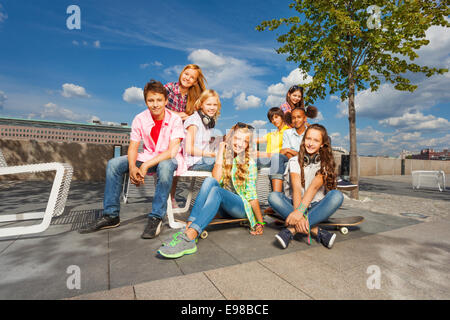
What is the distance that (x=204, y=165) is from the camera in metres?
3.22

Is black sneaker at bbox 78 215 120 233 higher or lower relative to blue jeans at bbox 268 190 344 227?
lower

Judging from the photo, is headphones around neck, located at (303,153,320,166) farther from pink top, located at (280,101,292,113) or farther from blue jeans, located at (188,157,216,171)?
pink top, located at (280,101,292,113)

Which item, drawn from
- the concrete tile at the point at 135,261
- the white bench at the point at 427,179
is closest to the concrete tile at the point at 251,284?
the concrete tile at the point at 135,261

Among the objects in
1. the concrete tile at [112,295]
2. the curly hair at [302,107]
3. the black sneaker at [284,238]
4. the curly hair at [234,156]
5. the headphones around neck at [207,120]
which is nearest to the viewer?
the concrete tile at [112,295]

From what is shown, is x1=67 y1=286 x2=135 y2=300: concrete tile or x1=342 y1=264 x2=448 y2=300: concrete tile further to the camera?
x1=342 y1=264 x2=448 y2=300: concrete tile

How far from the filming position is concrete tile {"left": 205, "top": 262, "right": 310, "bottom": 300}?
1.51m

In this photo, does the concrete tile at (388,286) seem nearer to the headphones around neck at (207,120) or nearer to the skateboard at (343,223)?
the skateboard at (343,223)

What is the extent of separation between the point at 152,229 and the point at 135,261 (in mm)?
617

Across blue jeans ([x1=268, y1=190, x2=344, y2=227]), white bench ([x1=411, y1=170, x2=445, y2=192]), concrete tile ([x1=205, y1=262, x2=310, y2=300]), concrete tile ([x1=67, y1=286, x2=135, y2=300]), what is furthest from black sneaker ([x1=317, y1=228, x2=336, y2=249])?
white bench ([x1=411, y1=170, x2=445, y2=192])

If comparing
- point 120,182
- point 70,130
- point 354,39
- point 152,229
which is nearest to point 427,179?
point 354,39

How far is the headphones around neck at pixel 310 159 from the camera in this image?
9.32 feet

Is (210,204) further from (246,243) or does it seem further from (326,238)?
(326,238)

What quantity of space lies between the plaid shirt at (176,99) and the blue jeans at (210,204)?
171 cm
